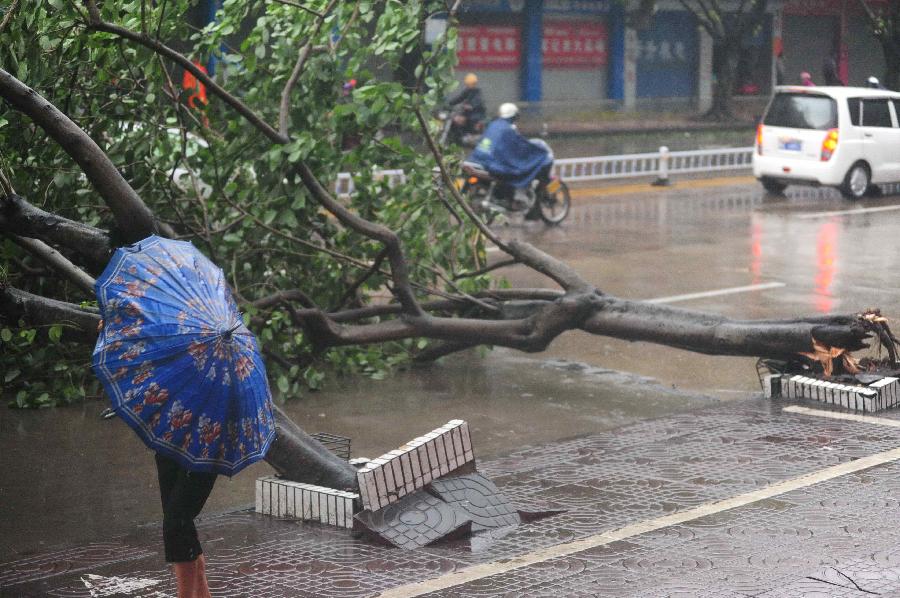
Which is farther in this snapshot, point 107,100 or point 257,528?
point 107,100

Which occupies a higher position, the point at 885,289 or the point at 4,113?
the point at 4,113

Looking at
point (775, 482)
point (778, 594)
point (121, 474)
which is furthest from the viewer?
point (121, 474)

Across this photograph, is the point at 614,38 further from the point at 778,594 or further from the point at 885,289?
the point at 778,594

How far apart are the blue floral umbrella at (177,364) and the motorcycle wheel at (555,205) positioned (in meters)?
13.6

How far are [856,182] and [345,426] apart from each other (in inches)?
580

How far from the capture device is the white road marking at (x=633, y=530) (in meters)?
5.49

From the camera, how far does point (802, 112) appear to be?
20.8 meters

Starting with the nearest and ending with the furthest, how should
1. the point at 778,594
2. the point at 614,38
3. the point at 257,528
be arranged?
the point at 778,594 → the point at 257,528 → the point at 614,38

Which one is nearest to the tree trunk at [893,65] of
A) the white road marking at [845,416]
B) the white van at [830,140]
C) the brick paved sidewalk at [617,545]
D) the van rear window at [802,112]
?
the white van at [830,140]

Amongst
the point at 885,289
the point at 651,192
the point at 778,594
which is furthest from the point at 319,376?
the point at 651,192

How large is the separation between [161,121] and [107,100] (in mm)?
383

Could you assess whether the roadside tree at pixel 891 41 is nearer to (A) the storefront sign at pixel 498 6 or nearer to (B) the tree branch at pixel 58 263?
(A) the storefront sign at pixel 498 6

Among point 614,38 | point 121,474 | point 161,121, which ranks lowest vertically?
A: point 121,474

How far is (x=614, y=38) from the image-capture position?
39.7 meters
